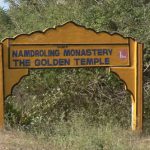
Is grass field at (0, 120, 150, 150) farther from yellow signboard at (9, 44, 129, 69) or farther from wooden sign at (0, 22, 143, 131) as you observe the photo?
yellow signboard at (9, 44, 129, 69)

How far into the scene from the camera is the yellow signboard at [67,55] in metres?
10.2

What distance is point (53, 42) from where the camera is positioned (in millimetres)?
10328

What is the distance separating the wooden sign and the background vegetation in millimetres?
865

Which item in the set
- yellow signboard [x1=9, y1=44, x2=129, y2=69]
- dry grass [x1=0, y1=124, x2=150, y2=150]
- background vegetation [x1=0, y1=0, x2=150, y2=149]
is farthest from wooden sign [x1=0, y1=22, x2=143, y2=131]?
dry grass [x1=0, y1=124, x2=150, y2=150]

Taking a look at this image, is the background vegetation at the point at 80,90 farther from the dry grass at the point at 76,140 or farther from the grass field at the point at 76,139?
the dry grass at the point at 76,140

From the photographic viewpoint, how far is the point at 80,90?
12461mm

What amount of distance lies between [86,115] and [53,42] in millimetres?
1919

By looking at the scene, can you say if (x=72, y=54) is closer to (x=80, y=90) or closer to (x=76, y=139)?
(x=80, y=90)

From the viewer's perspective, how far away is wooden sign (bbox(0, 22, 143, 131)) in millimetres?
10227

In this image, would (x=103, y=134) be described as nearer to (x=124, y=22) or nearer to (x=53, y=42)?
(x=53, y=42)

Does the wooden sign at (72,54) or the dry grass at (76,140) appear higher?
the wooden sign at (72,54)

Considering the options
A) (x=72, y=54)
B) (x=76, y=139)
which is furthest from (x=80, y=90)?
(x=76, y=139)

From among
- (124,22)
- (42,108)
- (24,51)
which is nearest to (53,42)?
(24,51)

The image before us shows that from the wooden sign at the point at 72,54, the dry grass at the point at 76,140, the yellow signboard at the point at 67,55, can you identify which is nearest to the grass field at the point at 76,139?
the dry grass at the point at 76,140
